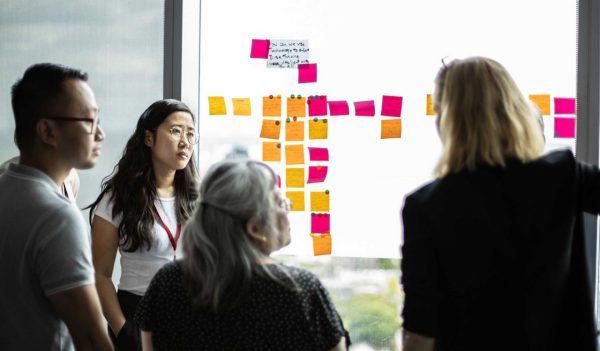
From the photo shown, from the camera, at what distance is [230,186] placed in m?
1.62

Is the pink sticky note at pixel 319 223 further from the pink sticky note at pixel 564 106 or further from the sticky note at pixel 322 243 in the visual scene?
the pink sticky note at pixel 564 106

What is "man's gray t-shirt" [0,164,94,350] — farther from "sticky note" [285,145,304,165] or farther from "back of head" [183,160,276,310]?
"sticky note" [285,145,304,165]

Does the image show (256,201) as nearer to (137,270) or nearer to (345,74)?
(137,270)

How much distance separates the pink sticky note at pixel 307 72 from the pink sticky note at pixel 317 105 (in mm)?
80

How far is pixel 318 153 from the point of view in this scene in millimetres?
2994

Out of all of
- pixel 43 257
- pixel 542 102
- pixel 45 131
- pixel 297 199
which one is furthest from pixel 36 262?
pixel 542 102

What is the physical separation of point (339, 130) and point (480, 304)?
1.49 metres

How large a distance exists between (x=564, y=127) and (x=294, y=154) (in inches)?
45.2

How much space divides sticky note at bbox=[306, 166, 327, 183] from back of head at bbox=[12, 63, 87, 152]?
141 cm

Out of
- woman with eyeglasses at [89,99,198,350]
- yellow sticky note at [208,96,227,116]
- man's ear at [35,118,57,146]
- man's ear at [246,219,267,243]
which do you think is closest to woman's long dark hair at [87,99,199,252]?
woman with eyeglasses at [89,99,198,350]

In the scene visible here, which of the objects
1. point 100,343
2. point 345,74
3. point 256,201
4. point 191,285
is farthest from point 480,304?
point 345,74

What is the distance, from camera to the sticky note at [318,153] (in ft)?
9.80

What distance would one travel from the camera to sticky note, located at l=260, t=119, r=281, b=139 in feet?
9.95

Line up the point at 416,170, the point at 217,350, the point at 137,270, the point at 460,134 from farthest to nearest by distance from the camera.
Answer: the point at 416,170, the point at 137,270, the point at 460,134, the point at 217,350
